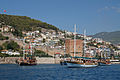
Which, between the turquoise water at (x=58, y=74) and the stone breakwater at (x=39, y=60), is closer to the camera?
the turquoise water at (x=58, y=74)

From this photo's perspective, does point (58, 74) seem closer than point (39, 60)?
Yes

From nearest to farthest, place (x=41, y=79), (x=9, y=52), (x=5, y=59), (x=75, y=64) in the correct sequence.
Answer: (x=41, y=79), (x=75, y=64), (x=5, y=59), (x=9, y=52)

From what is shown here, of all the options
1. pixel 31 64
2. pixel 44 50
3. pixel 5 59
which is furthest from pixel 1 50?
pixel 31 64

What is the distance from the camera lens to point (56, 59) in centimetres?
16712

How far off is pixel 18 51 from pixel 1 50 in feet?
30.7

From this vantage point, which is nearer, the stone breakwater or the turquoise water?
the turquoise water

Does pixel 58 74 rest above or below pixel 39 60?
below

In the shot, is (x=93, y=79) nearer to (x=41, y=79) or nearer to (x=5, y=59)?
(x=41, y=79)

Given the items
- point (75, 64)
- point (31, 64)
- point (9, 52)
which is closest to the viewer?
point (75, 64)

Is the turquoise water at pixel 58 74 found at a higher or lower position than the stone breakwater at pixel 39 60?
lower

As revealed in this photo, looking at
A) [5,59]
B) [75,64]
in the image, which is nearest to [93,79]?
[75,64]

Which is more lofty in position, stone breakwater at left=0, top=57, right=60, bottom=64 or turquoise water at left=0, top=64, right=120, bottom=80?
stone breakwater at left=0, top=57, right=60, bottom=64

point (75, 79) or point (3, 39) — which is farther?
point (3, 39)

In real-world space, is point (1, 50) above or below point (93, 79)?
above
